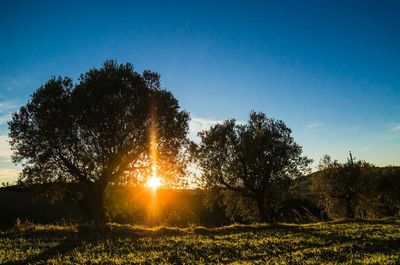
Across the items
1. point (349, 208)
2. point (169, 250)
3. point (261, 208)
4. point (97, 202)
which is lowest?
point (349, 208)

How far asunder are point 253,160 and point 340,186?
26179 mm

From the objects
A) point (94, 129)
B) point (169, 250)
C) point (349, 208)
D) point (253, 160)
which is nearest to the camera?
point (169, 250)

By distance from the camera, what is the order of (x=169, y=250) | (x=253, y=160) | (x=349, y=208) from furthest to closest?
(x=349, y=208), (x=253, y=160), (x=169, y=250)

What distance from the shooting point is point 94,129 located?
28.4m

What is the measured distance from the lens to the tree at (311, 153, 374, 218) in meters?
61.2

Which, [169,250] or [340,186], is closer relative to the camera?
[169,250]

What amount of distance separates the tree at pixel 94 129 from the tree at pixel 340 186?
136ft

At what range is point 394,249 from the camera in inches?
565

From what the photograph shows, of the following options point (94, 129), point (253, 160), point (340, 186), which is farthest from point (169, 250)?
point (340, 186)

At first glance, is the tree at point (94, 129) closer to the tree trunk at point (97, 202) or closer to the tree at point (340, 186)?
the tree trunk at point (97, 202)

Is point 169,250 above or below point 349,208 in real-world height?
above

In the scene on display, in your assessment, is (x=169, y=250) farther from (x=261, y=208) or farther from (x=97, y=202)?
(x=261, y=208)

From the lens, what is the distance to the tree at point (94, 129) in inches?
1103

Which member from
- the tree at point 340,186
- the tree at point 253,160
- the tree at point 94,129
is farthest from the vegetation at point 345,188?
the tree at point 94,129
